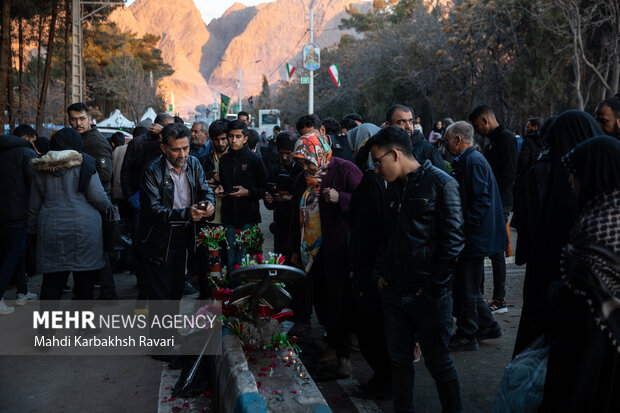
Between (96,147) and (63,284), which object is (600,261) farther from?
(96,147)

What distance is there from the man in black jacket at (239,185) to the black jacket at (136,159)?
0.92 meters

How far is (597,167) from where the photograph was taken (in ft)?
7.50

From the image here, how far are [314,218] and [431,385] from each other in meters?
1.69

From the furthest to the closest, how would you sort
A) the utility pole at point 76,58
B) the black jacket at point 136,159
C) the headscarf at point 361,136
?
1. the utility pole at point 76,58
2. the black jacket at point 136,159
3. the headscarf at point 361,136

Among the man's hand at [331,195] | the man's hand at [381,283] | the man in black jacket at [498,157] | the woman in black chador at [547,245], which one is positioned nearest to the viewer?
the woman in black chador at [547,245]

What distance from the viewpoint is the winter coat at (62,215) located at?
5309 millimetres

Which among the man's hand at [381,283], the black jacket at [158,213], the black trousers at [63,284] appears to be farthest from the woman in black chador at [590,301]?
the black trousers at [63,284]

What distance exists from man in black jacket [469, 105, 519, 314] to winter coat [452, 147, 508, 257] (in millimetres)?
911

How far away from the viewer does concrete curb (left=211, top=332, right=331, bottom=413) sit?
10.1ft

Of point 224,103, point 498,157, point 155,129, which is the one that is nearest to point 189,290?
point 155,129

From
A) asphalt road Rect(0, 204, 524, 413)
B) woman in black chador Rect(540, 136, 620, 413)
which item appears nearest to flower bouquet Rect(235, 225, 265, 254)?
asphalt road Rect(0, 204, 524, 413)

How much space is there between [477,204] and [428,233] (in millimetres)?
1844

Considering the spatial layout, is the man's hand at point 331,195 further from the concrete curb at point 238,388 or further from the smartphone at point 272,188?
the smartphone at point 272,188

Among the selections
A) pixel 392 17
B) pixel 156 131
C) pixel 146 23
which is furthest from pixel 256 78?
pixel 156 131
